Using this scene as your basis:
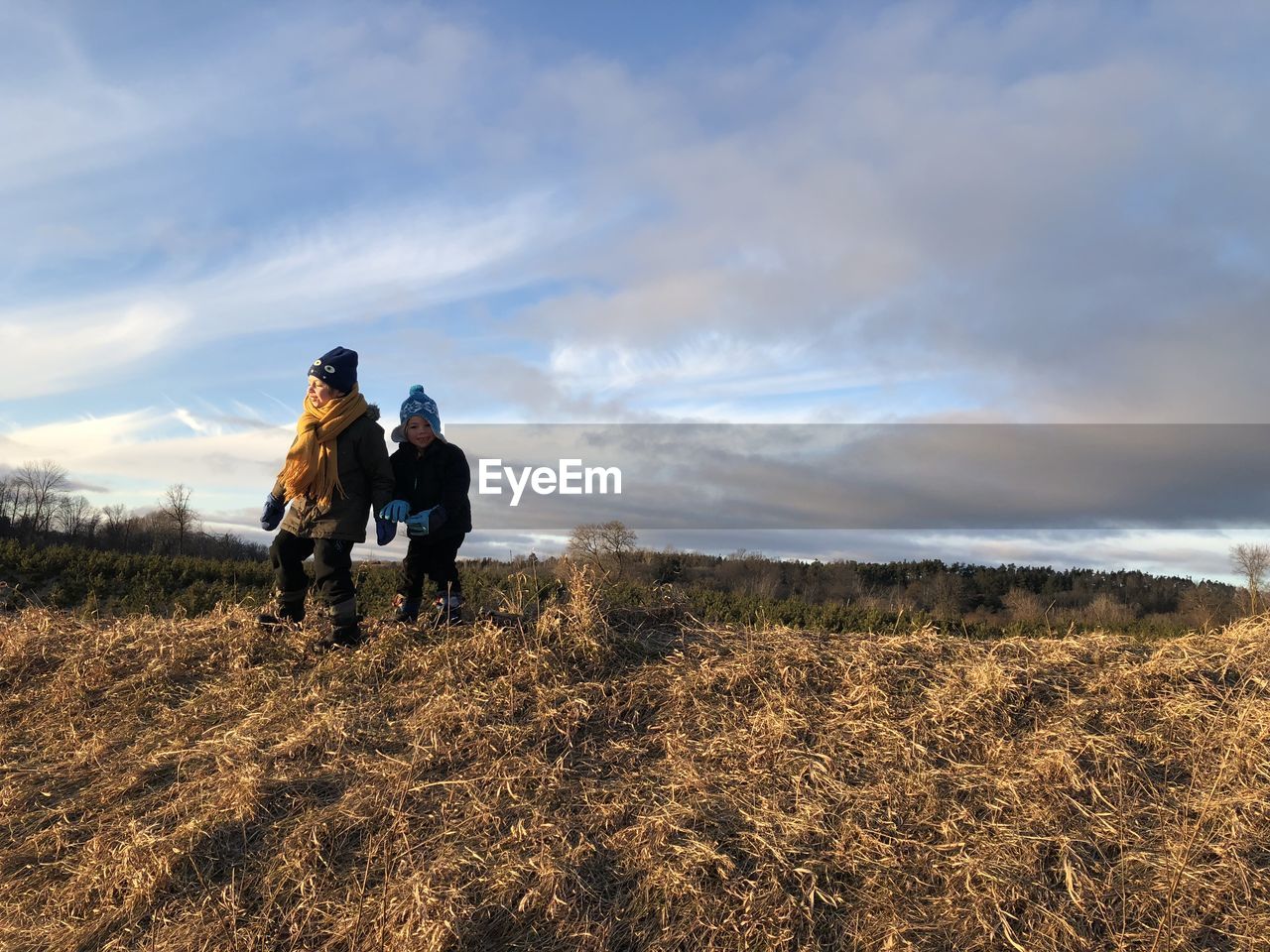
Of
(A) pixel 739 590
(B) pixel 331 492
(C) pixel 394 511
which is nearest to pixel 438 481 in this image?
(C) pixel 394 511

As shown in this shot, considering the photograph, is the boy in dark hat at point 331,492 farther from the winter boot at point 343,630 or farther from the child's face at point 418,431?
the child's face at point 418,431

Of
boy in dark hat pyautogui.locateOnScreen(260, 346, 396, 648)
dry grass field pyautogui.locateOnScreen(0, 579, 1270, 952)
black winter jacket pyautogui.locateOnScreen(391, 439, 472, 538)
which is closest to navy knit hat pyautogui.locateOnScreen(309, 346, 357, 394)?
boy in dark hat pyautogui.locateOnScreen(260, 346, 396, 648)

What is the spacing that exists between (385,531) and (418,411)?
0.92 metres

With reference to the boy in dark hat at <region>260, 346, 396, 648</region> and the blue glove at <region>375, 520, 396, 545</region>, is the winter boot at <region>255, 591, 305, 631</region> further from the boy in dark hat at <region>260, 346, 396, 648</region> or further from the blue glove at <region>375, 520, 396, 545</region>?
the blue glove at <region>375, 520, 396, 545</region>

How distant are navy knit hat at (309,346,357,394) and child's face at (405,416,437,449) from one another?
0.47m

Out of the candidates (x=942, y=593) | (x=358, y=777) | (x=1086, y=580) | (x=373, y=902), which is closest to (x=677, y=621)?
(x=358, y=777)

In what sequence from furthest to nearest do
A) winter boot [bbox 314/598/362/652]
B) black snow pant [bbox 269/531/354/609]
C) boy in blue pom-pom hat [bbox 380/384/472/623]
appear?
1. boy in blue pom-pom hat [bbox 380/384/472/623]
2. black snow pant [bbox 269/531/354/609]
3. winter boot [bbox 314/598/362/652]

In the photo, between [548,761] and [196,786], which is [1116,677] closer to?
[548,761]

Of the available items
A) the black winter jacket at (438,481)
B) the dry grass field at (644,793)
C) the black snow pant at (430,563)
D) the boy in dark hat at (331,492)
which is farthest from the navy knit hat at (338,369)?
the dry grass field at (644,793)

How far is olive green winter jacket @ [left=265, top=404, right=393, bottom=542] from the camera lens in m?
5.57

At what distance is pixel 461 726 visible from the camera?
168 inches

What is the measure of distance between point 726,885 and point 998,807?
4.22 ft

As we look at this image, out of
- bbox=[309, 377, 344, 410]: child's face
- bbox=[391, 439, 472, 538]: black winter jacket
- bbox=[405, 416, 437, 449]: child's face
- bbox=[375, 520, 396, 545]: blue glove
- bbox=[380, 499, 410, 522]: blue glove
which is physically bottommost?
bbox=[375, 520, 396, 545]: blue glove

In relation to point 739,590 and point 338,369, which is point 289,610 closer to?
point 338,369
